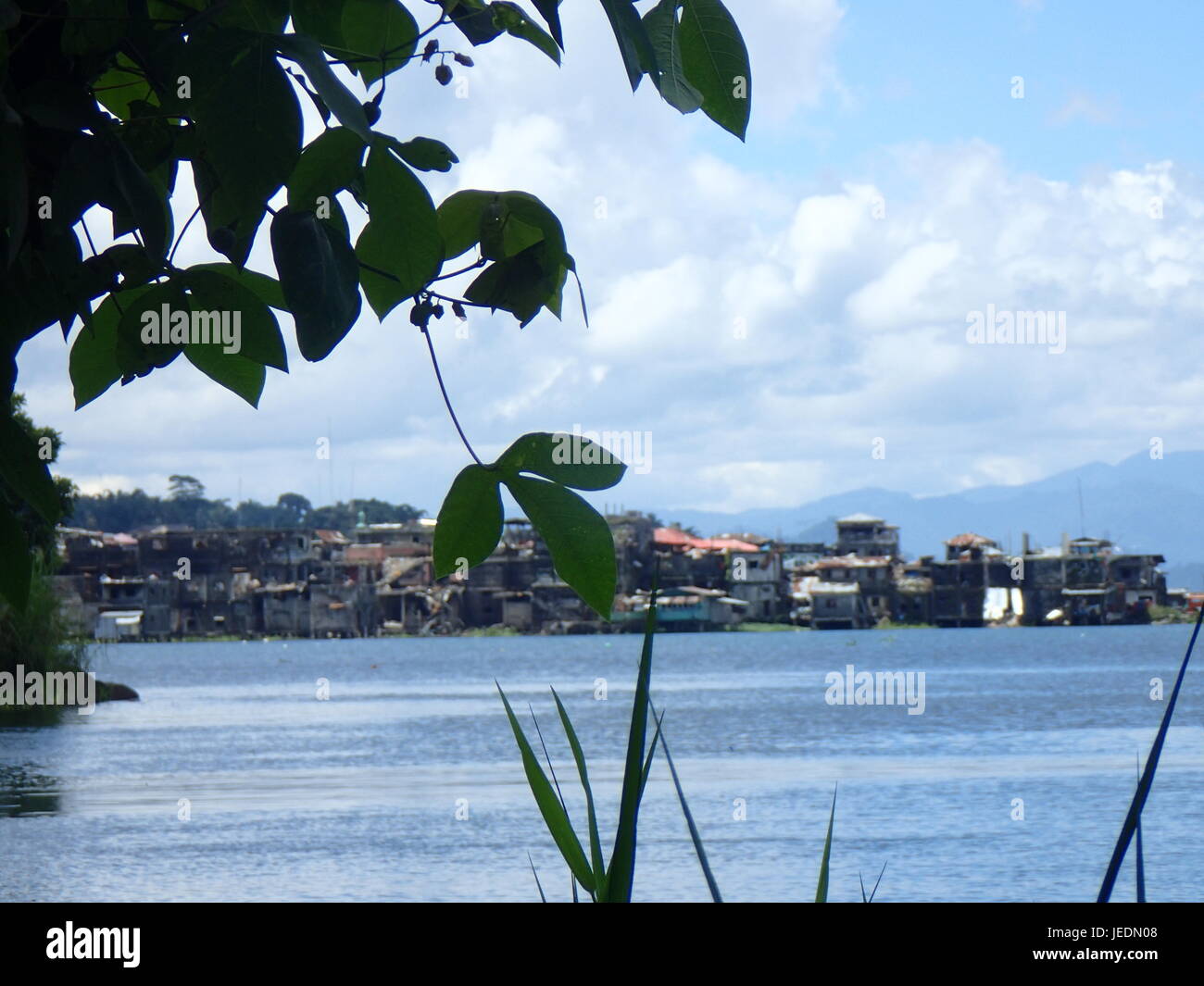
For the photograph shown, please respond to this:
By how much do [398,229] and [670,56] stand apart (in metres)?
0.19

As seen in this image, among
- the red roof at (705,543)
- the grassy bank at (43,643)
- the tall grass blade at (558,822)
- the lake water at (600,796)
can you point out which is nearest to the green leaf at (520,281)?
the tall grass blade at (558,822)

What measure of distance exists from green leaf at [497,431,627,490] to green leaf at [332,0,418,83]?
0.25 m

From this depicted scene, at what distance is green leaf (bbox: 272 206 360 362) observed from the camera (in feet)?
2.83

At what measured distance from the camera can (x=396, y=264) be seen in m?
0.96

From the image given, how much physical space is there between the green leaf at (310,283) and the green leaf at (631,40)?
0.64ft

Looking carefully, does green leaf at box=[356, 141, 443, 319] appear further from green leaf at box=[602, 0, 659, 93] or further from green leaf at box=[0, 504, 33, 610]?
green leaf at box=[0, 504, 33, 610]

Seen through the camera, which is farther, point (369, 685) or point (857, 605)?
point (857, 605)

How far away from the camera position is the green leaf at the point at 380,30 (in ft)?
3.16

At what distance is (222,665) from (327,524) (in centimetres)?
4598

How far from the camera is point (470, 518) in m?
0.98

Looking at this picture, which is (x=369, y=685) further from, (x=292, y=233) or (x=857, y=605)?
(x=292, y=233)

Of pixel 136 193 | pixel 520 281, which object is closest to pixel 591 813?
pixel 520 281

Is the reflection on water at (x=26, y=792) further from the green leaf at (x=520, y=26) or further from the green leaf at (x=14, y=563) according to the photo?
the green leaf at (x=520, y=26)
